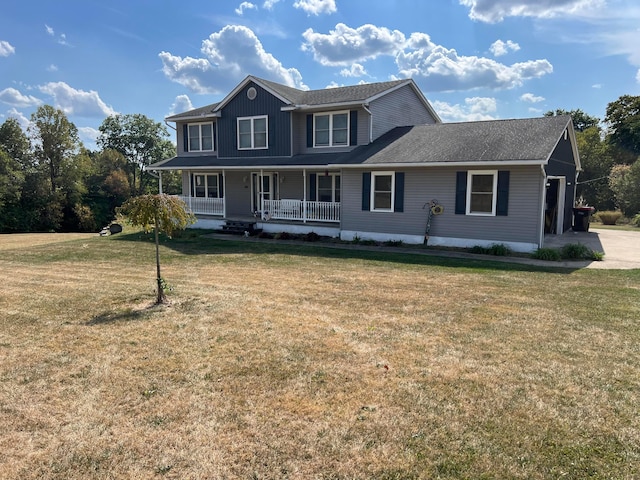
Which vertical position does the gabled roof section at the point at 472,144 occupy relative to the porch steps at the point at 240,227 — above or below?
above

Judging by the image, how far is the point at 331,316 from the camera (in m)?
6.57

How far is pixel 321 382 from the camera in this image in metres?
4.38

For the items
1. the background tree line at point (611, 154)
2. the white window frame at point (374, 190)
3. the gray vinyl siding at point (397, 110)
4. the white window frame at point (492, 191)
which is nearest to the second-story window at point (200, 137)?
the gray vinyl siding at point (397, 110)

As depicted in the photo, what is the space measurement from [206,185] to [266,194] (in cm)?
356

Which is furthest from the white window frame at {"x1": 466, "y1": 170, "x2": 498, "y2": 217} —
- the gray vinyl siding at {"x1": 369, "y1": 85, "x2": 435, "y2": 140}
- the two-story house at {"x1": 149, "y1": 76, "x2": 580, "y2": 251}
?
the gray vinyl siding at {"x1": 369, "y1": 85, "x2": 435, "y2": 140}

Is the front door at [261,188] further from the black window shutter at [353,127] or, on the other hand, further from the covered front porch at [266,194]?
the black window shutter at [353,127]

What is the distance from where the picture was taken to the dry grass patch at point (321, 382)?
3.22m

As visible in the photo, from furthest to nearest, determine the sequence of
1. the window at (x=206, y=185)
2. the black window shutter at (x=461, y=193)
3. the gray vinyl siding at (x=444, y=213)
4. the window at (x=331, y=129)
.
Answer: the window at (x=206, y=185) → the window at (x=331, y=129) → the black window shutter at (x=461, y=193) → the gray vinyl siding at (x=444, y=213)

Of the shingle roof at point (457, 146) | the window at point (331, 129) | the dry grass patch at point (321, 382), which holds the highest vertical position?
the window at point (331, 129)

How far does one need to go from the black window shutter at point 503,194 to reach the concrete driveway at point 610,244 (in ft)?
6.88

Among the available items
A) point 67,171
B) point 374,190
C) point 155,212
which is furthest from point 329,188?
point 67,171

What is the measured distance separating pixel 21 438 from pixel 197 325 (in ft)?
9.15

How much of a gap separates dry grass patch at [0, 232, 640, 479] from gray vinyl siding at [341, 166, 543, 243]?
4433 mm

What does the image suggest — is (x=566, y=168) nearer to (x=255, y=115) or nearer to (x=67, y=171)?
(x=255, y=115)
